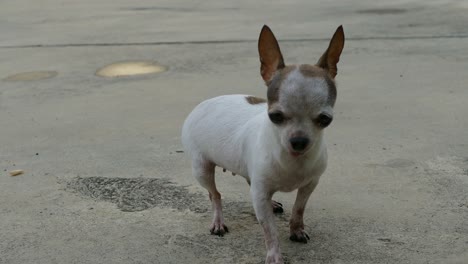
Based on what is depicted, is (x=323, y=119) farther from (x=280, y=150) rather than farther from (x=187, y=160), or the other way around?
(x=187, y=160)

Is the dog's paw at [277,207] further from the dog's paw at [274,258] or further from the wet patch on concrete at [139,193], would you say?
the dog's paw at [274,258]

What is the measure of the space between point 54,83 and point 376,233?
4.52 meters

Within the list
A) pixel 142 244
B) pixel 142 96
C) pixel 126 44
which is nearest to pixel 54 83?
pixel 142 96

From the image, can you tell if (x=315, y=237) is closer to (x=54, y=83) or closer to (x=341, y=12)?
(x=54, y=83)

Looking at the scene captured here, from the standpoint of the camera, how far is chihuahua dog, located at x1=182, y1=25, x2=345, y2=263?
272 cm

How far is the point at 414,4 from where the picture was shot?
11.5m

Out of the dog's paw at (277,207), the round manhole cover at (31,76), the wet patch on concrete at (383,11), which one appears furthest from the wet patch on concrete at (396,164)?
the wet patch on concrete at (383,11)

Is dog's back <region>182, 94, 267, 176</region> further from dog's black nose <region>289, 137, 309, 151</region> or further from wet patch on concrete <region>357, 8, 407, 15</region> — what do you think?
wet patch on concrete <region>357, 8, 407, 15</region>

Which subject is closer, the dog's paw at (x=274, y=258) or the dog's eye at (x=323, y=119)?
the dog's eye at (x=323, y=119)

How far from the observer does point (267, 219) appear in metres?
3.20

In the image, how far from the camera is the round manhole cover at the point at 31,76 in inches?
287

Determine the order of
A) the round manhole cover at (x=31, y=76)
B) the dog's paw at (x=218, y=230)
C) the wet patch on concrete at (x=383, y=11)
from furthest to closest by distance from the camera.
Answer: the wet patch on concrete at (x=383, y=11)
the round manhole cover at (x=31, y=76)
the dog's paw at (x=218, y=230)

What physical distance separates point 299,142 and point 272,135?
311 millimetres

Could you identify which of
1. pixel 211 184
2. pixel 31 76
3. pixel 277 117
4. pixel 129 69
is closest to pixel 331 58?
pixel 277 117
